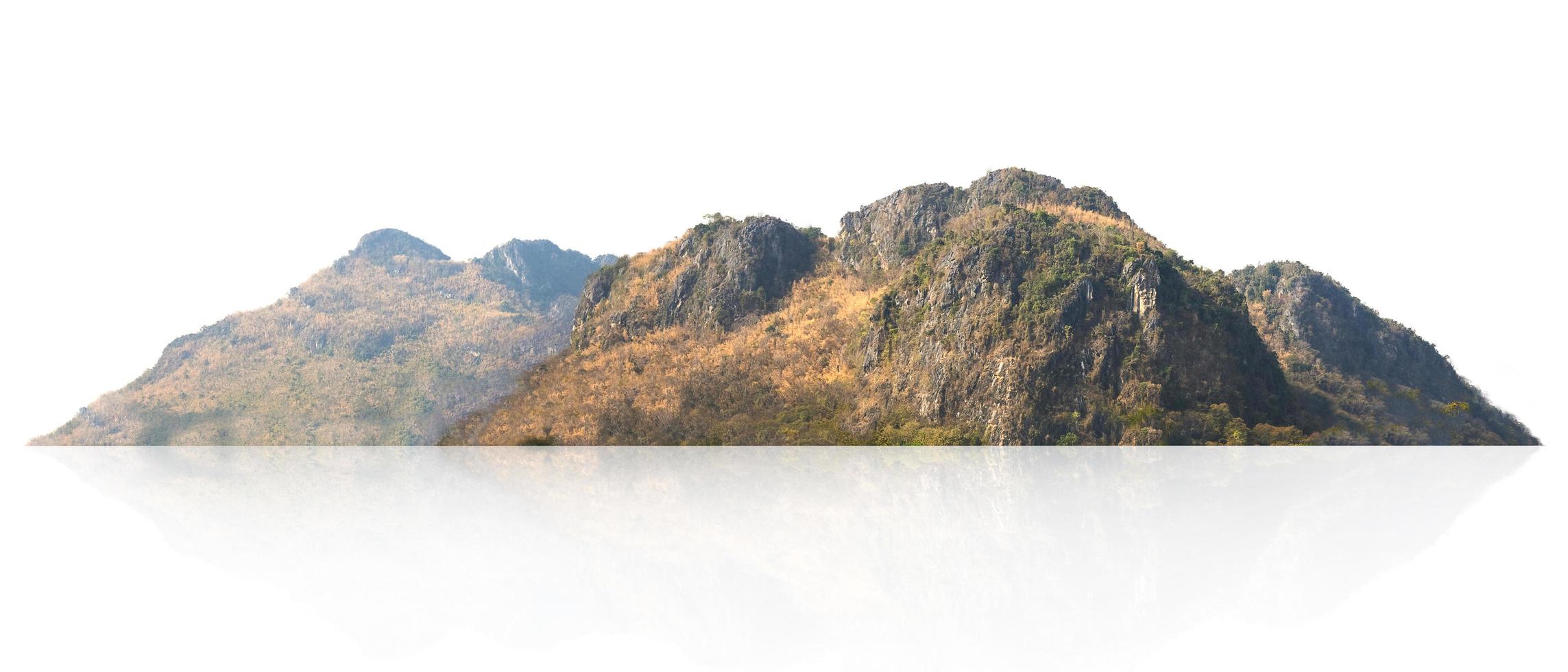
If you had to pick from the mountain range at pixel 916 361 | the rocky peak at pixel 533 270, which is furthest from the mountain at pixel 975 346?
the rocky peak at pixel 533 270

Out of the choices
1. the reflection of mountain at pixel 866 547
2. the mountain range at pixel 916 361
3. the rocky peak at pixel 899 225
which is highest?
the rocky peak at pixel 899 225

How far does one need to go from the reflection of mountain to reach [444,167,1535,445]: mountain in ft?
22.9

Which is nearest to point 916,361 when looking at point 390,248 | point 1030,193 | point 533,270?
point 1030,193

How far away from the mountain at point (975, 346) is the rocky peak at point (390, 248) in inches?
3340

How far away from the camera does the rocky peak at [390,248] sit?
15712 cm

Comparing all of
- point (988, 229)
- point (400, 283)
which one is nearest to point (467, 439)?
point (988, 229)

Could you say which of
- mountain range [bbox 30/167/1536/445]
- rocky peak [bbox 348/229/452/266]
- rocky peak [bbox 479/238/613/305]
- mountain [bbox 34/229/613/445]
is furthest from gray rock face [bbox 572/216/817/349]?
rocky peak [bbox 348/229/452/266]

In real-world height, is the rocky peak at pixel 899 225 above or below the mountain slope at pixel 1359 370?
above

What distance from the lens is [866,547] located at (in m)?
24.0

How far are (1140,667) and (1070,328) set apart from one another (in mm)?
37546

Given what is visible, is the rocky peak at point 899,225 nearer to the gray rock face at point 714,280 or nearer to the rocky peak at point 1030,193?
the rocky peak at point 1030,193

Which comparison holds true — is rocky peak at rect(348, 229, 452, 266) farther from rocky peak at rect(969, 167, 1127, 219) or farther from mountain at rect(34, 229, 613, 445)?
rocky peak at rect(969, 167, 1127, 219)

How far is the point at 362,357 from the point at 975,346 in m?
99.0

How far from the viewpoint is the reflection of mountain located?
1773 cm
